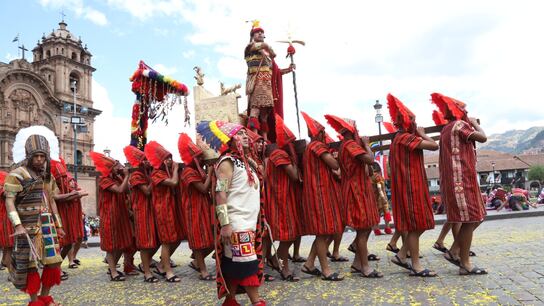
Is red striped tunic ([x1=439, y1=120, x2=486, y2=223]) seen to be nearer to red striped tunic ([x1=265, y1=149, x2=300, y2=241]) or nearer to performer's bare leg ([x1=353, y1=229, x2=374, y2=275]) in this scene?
performer's bare leg ([x1=353, y1=229, x2=374, y2=275])

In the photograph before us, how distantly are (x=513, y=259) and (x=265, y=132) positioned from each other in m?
4.49

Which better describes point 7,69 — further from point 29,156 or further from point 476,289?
point 476,289

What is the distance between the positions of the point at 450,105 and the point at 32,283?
5.38 metres

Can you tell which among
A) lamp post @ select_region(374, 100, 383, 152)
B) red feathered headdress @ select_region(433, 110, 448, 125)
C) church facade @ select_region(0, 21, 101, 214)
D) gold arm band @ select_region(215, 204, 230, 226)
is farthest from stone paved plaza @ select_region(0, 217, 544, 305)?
church facade @ select_region(0, 21, 101, 214)

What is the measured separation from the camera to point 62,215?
768 centimetres

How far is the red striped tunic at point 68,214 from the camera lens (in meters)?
7.56

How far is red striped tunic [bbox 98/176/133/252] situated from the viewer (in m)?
6.95

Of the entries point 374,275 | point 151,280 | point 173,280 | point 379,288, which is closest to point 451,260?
point 374,275

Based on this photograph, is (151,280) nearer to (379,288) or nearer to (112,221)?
(112,221)

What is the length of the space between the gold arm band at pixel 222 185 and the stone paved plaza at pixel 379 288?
144 centimetres

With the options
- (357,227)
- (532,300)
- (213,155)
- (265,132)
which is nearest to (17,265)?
(213,155)

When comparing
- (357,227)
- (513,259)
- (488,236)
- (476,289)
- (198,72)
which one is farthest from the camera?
(198,72)

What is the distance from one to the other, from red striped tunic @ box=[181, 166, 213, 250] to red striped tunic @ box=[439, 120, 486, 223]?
10.8 ft

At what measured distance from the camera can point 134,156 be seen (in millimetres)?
7043
